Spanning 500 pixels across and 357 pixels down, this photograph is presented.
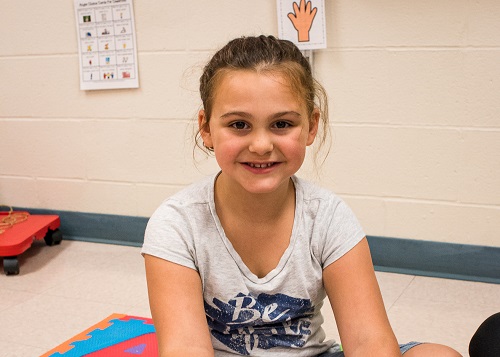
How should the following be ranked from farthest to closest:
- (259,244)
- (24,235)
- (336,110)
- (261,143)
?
(24,235) < (336,110) < (259,244) < (261,143)

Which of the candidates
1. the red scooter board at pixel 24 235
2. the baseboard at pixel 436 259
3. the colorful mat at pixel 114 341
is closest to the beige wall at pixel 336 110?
the baseboard at pixel 436 259

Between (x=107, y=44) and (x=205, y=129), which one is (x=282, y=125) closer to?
(x=205, y=129)

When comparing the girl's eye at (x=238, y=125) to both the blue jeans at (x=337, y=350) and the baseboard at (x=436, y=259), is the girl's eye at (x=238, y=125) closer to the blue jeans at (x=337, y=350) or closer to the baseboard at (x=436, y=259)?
the blue jeans at (x=337, y=350)

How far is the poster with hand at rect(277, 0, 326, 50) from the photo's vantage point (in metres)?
2.06

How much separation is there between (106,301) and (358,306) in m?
1.18

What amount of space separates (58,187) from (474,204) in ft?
5.61

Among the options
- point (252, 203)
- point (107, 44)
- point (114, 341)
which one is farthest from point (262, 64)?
point (107, 44)

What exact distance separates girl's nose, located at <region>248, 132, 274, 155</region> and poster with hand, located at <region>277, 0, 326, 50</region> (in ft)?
3.83

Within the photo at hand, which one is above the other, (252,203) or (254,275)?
(252,203)

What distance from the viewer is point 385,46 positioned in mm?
2029

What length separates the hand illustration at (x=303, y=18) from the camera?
2.06 meters

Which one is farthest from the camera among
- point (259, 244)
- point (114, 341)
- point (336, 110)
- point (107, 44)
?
point (107, 44)

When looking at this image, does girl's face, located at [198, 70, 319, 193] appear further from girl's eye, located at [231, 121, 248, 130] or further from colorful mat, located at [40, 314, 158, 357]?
colorful mat, located at [40, 314, 158, 357]

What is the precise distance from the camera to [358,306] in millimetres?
1038
